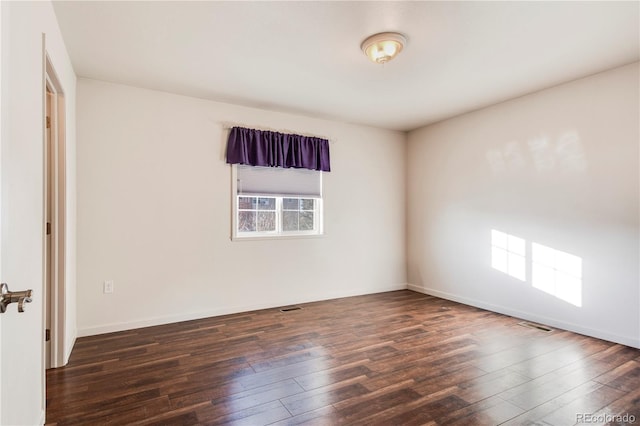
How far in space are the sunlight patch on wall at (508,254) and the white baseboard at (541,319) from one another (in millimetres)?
432

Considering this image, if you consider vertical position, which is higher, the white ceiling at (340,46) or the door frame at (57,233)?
the white ceiling at (340,46)

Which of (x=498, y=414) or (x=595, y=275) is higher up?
(x=595, y=275)

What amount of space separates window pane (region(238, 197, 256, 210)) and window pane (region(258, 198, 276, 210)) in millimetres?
83

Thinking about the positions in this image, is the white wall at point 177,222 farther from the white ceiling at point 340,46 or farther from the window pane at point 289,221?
the white ceiling at point 340,46

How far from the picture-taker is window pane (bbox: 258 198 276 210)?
173 inches

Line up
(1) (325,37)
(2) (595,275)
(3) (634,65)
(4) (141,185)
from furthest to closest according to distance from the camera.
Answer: (4) (141,185)
(2) (595,275)
(3) (634,65)
(1) (325,37)

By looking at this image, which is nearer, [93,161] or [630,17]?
[630,17]

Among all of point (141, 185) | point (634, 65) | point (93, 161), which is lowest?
point (141, 185)

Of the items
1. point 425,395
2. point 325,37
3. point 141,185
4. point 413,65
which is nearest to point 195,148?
point 141,185

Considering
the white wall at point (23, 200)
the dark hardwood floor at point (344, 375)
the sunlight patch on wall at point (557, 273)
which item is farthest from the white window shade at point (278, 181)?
the sunlight patch on wall at point (557, 273)

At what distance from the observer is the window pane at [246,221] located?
167 inches

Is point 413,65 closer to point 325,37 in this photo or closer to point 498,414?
point 325,37

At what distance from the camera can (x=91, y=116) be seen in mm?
3350

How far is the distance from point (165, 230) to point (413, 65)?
3.11 metres
